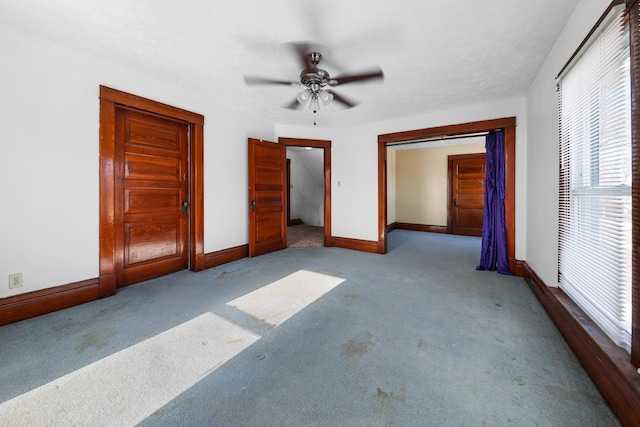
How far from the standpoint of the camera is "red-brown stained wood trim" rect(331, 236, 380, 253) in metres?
4.63

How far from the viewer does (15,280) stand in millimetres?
2150

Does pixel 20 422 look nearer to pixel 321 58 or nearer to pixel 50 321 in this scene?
pixel 50 321

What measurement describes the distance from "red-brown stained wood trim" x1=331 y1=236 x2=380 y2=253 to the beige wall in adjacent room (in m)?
3.18

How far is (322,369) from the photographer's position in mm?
1531

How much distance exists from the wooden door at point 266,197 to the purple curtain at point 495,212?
10.9 ft

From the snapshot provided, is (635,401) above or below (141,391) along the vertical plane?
above

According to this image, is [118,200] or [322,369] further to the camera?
[118,200]

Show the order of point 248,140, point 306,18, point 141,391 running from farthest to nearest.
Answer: point 248,140 < point 306,18 < point 141,391

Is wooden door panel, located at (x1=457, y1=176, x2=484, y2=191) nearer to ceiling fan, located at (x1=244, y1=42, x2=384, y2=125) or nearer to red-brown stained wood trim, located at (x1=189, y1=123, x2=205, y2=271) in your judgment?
ceiling fan, located at (x1=244, y1=42, x2=384, y2=125)

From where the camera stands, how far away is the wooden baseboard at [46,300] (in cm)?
210

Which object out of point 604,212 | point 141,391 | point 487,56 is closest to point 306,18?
point 487,56

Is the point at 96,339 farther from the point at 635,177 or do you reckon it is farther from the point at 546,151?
the point at 546,151

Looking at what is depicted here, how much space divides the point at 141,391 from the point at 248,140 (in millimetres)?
3524

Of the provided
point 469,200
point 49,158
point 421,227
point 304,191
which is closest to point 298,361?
point 49,158
